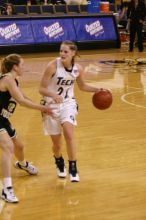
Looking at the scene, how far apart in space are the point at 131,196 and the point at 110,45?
15434mm

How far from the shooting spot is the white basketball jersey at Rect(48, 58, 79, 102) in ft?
19.0

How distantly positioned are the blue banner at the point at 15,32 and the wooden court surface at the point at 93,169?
271 inches

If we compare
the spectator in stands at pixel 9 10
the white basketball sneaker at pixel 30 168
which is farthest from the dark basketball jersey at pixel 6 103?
the spectator in stands at pixel 9 10

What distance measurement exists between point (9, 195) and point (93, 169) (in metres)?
1.42

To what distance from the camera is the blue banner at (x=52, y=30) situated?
18.7 meters

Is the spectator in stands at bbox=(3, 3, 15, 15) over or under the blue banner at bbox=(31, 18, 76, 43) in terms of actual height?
over

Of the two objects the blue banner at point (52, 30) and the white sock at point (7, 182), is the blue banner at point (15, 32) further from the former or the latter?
the white sock at point (7, 182)

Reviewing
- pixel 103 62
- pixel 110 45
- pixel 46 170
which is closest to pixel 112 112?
pixel 46 170

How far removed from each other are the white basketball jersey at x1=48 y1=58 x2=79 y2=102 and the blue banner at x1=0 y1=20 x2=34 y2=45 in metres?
12.6

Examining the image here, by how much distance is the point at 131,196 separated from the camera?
5410 millimetres

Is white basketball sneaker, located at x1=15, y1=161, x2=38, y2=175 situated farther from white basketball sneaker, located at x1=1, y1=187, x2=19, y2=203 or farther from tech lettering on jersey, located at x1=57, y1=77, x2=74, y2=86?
tech lettering on jersey, located at x1=57, y1=77, x2=74, y2=86

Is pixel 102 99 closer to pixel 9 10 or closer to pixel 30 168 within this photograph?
pixel 30 168

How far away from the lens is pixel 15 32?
18.2 m

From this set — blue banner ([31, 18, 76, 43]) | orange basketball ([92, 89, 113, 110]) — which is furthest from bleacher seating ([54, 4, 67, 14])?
orange basketball ([92, 89, 113, 110])
